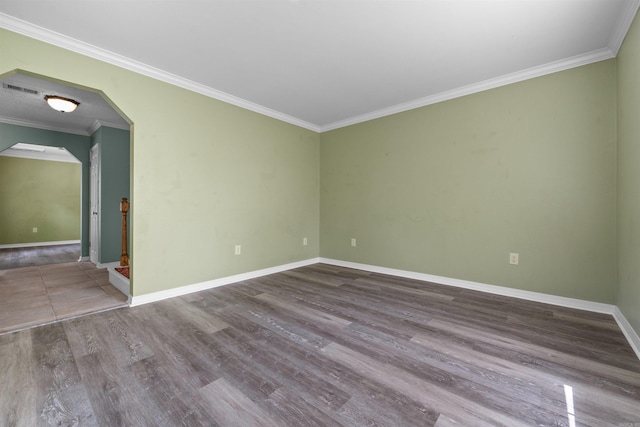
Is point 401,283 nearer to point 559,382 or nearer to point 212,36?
point 559,382

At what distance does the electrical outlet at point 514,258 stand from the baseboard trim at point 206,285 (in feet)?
9.34

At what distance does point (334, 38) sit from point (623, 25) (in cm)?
218

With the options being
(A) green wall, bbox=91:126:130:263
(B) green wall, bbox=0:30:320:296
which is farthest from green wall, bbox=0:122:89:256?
(B) green wall, bbox=0:30:320:296

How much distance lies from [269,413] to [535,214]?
119 inches

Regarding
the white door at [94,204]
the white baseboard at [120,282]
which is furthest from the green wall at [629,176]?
the white door at [94,204]

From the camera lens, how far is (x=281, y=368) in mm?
1571

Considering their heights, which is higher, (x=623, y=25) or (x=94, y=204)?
(x=623, y=25)

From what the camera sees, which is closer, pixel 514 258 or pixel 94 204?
pixel 514 258

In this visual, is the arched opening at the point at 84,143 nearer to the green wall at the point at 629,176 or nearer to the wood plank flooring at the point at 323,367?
the wood plank flooring at the point at 323,367

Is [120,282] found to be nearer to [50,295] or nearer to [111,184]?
[50,295]

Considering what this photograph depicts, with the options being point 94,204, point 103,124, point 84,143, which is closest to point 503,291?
point 103,124

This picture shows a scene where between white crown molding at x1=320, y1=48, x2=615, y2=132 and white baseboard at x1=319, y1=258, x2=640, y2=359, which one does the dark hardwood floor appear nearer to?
white baseboard at x1=319, y1=258, x2=640, y2=359

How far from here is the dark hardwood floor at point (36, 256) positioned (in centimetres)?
448

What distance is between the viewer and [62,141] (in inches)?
183
